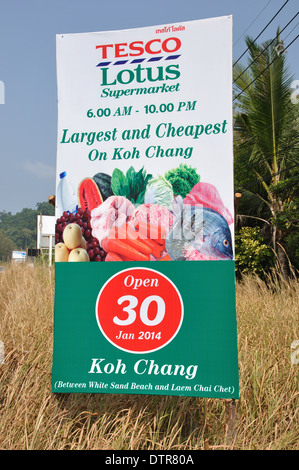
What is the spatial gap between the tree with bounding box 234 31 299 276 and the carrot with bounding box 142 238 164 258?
12560 mm

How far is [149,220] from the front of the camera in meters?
3.29

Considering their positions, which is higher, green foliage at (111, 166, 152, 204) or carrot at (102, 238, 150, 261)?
green foliage at (111, 166, 152, 204)

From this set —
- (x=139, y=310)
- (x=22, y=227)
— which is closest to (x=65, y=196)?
(x=139, y=310)

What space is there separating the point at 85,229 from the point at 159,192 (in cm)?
59

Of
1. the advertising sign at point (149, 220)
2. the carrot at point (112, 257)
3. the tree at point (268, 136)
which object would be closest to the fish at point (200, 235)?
the advertising sign at point (149, 220)

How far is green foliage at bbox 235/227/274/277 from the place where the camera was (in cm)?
1639

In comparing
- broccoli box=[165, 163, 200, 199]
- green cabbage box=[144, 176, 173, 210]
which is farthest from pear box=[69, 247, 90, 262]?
broccoli box=[165, 163, 200, 199]

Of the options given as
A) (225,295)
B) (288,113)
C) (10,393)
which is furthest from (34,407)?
(288,113)

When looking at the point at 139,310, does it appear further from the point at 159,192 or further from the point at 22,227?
the point at 22,227

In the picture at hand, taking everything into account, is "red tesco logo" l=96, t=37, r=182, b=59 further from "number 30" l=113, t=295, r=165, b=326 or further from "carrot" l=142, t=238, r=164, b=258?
"number 30" l=113, t=295, r=165, b=326

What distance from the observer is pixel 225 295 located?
3.21 m

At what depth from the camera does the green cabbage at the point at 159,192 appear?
327 centimetres

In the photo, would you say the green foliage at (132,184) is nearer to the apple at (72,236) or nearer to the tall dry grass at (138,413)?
the apple at (72,236)

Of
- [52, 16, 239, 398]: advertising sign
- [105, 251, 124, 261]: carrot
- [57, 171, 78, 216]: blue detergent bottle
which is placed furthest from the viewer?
[57, 171, 78, 216]: blue detergent bottle
